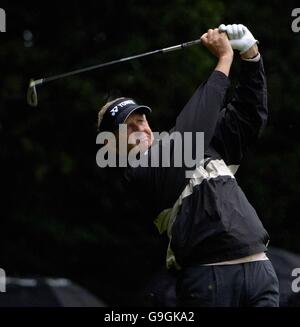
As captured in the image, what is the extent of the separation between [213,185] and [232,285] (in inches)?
16.3

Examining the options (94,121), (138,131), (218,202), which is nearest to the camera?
(218,202)

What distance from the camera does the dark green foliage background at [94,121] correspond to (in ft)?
32.3

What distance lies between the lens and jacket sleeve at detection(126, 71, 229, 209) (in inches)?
159

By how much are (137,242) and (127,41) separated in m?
2.92

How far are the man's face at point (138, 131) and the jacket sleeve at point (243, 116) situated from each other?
32 centimetres

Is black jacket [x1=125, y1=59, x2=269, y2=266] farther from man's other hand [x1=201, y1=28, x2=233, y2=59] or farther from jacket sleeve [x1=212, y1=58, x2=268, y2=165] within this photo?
man's other hand [x1=201, y1=28, x2=233, y2=59]

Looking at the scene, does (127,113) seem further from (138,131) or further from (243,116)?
(243,116)

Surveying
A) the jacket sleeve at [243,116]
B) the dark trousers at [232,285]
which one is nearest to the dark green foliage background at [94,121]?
the jacket sleeve at [243,116]

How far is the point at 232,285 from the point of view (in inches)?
158

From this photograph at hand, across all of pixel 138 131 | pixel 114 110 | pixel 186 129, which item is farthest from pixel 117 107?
pixel 186 129

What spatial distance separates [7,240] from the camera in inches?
431

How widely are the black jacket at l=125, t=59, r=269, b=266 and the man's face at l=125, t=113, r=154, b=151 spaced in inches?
6.0

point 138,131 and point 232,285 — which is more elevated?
point 138,131

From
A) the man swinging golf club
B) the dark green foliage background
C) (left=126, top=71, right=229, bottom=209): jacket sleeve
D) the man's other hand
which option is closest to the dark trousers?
the man swinging golf club
